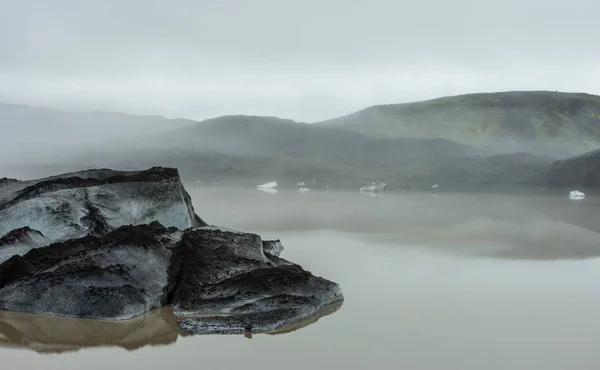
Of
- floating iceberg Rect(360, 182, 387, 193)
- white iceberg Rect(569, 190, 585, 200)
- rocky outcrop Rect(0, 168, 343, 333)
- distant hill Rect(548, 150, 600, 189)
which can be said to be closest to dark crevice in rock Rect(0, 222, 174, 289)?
rocky outcrop Rect(0, 168, 343, 333)

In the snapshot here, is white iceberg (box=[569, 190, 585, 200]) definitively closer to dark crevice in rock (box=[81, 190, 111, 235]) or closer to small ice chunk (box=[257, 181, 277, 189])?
small ice chunk (box=[257, 181, 277, 189])

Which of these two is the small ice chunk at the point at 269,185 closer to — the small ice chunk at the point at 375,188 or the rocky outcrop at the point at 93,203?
the small ice chunk at the point at 375,188

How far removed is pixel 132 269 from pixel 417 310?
2.69 meters

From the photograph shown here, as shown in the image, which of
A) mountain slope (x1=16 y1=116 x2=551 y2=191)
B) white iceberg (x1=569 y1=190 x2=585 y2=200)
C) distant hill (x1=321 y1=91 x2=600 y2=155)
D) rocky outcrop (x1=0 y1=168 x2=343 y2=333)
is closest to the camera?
rocky outcrop (x1=0 y1=168 x2=343 y2=333)

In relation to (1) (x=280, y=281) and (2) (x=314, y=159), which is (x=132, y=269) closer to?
(1) (x=280, y=281)

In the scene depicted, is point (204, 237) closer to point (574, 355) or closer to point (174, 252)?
point (174, 252)

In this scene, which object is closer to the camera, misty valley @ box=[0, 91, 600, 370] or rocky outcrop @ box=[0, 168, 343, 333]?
misty valley @ box=[0, 91, 600, 370]

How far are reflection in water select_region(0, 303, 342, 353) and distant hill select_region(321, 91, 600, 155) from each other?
31.4m

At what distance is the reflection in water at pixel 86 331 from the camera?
5059 mm

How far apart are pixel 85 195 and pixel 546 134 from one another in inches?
1382

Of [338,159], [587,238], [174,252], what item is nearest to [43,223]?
[174,252]

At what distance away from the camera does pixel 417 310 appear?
20.1 ft

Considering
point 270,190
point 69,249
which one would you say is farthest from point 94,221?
point 270,190

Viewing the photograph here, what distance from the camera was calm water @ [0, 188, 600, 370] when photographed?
4.76 meters
